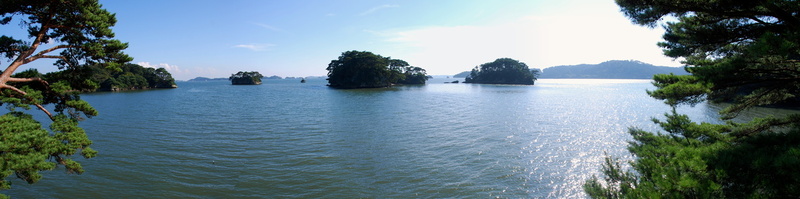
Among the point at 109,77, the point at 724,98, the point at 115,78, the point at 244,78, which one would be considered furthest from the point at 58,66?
the point at 244,78

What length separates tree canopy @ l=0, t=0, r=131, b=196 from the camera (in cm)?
614

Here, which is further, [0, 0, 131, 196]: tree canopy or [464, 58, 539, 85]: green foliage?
[464, 58, 539, 85]: green foliage

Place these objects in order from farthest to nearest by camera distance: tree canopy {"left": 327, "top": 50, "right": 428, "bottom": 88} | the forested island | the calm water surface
Result: tree canopy {"left": 327, "top": 50, "right": 428, "bottom": 88} < the calm water surface < the forested island

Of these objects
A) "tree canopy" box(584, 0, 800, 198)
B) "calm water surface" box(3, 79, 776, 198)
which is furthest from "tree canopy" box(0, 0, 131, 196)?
"tree canopy" box(584, 0, 800, 198)

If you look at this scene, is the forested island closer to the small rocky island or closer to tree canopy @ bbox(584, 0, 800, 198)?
tree canopy @ bbox(584, 0, 800, 198)

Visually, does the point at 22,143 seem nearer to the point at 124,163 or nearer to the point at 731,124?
the point at 124,163

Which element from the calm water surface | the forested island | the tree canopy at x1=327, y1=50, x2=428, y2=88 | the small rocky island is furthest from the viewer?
the small rocky island

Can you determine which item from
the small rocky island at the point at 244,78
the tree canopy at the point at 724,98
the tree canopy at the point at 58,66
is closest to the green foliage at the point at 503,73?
the small rocky island at the point at 244,78

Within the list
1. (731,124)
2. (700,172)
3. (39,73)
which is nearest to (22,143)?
(39,73)

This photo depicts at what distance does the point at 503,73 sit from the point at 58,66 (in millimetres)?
133176

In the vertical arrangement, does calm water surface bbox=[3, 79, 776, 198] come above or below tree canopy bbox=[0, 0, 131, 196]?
below

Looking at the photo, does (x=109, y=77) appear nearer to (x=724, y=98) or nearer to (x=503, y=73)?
(x=724, y=98)

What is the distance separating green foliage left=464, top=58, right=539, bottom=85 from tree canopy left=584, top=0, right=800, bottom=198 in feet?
387

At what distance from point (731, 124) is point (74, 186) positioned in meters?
18.5
